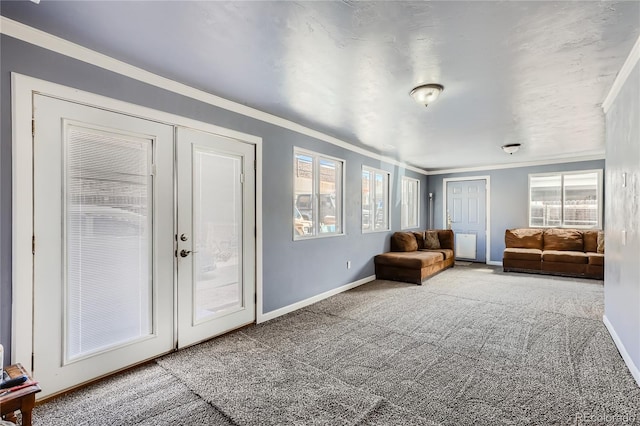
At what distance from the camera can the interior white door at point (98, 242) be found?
204cm

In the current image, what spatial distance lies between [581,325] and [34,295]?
4.91 m

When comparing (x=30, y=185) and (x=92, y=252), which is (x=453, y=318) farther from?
(x=30, y=185)

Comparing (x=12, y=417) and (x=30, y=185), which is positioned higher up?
(x=30, y=185)

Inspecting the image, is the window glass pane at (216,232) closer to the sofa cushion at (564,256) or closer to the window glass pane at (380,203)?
the window glass pane at (380,203)

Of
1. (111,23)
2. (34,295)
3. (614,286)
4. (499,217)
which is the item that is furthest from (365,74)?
(499,217)

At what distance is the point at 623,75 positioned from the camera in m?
2.48

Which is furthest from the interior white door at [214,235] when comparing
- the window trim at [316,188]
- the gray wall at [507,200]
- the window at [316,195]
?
the gray wall at [507,200]

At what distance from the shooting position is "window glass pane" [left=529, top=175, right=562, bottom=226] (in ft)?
21.8

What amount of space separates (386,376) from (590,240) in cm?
595

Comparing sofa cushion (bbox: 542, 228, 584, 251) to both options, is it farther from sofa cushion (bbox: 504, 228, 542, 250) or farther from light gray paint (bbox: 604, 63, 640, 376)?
light gray paint (bbox: 604, 63, 640, 376)

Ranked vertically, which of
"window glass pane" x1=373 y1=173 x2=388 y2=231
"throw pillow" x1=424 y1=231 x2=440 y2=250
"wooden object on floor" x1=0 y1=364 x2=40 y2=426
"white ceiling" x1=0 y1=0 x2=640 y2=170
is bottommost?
"wooden object on floor" x1=0 y1=364 x2=40 y2=426

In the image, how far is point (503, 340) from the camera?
299cm

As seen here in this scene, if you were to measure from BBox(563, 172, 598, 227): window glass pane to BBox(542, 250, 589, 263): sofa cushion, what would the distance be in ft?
2.80

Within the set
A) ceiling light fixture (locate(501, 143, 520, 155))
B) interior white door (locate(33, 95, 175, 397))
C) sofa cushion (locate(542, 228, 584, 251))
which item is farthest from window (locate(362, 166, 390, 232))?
interior white door (locate(33, 95, 175, 397))
